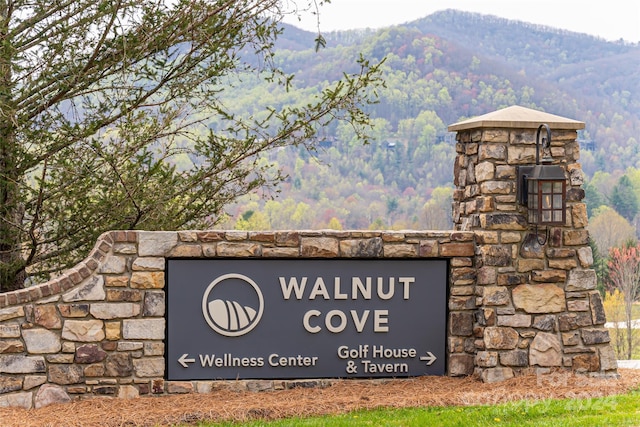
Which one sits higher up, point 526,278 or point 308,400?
point 526,278

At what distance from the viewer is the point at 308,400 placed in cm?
629

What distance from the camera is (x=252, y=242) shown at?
21.6 ft

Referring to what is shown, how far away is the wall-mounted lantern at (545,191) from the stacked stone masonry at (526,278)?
134 mm

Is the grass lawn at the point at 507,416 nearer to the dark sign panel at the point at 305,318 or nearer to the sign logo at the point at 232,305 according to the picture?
the dark sign panel at the point at 305,318

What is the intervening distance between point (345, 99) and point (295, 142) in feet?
2.38

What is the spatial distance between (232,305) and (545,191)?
2725mm

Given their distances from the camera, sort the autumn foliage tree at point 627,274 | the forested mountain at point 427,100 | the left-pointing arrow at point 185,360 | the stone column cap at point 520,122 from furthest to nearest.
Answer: the forested mountain at point 427,100
the autumn foliage tree at point 627,274
the stone column cap at point 520,122
the left-pointing arrow at point 185,360

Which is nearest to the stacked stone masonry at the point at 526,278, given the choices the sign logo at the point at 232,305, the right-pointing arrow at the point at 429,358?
the right-pointing arrow at the point at 429,358

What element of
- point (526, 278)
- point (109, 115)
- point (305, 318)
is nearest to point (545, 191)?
point (526, 278)

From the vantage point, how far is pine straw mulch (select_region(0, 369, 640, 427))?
5.89 meters

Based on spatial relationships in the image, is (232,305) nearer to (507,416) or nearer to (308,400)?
(308,400)

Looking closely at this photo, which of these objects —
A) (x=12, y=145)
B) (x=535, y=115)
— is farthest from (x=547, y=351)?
(x=12, y=145)

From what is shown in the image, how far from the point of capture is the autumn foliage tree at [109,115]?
7.71 m

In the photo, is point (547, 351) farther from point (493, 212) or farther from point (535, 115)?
point (535, 115)
